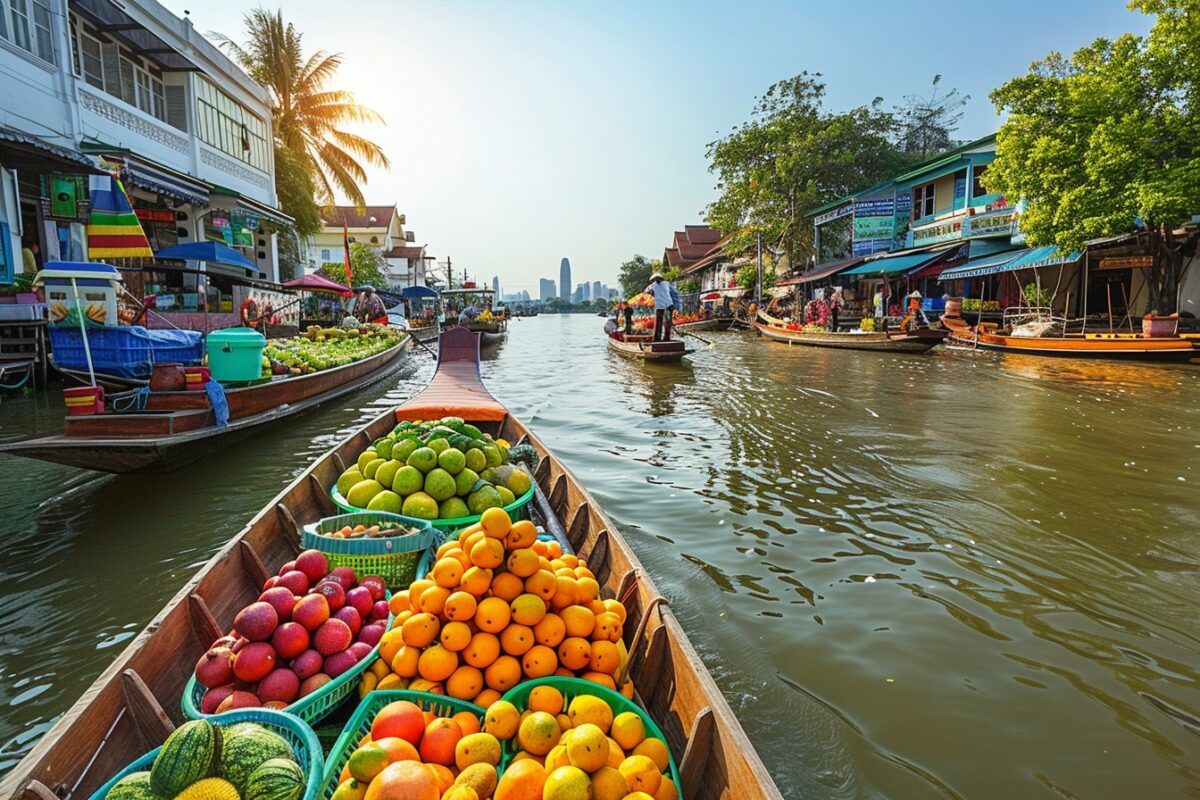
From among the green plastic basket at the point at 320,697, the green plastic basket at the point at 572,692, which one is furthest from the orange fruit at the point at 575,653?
the green plastic basket at the point at 320,697

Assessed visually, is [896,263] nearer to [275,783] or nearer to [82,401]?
[82,401]

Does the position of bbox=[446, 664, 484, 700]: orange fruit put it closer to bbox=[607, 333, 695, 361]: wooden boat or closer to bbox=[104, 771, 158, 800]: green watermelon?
bbox=[104, 771, 158, 800]: green watermelon

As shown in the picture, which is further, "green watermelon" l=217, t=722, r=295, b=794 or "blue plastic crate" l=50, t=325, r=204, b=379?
"blue plastic crate" l=50, t=325, r=204, b=379

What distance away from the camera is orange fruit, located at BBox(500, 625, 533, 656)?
2281 mm

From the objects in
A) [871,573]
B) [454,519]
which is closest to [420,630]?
[454,519]

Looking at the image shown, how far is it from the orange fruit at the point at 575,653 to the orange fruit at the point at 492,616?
0.79 ft

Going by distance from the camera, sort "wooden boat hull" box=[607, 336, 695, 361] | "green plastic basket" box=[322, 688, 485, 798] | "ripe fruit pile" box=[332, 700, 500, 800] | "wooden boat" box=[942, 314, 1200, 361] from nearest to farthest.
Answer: "ripe fruit pile" box=[332, 700, 500, 800] < "green plastic basket" box=[322, 688, 485, 798] < "wooden boat" box=[942, 314, 1200, 361] < "wooden boat hull" box=[607, 336, 695, 361]

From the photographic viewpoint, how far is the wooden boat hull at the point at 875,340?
20.0 metres

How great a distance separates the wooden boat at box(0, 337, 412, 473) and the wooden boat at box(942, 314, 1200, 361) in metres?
19.5

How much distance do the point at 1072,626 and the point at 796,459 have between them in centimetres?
411

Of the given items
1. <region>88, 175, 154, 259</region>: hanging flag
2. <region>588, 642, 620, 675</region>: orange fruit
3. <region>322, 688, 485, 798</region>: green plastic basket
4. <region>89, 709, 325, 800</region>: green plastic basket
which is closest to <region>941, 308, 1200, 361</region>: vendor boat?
<region>588, 642, 620, 675</region>: orange fruit

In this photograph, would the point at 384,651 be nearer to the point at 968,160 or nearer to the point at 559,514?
the point at 559,514

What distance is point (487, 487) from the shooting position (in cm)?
403

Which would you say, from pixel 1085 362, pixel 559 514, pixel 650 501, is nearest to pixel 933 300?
pixel 1085 362
